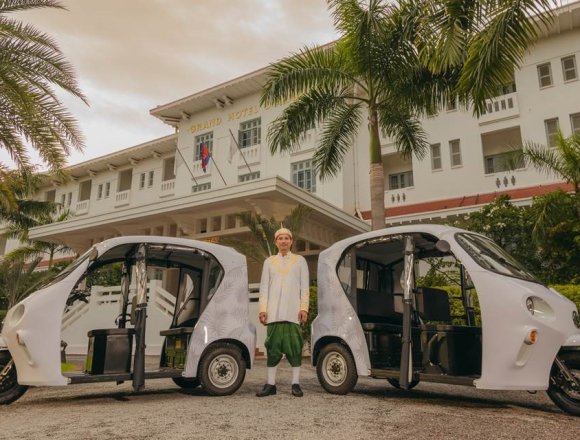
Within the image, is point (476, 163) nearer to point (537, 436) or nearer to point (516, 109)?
point (516, 109)

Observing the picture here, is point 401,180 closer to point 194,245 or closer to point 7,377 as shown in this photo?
point 194,245

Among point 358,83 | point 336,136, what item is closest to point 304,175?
point 336,136

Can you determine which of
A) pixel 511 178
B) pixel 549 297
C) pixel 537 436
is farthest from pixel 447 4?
pixel 511 178

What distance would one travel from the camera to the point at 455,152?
19766 millimetres

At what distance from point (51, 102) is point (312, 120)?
6.51 metres

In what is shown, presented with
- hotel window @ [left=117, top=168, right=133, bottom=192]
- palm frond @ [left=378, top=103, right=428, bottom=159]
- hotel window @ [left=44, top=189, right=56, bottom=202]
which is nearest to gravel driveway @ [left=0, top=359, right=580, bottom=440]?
palm frond @ [left=378, top=103, right=428, bottom=159]

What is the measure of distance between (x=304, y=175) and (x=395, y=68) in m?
10.7

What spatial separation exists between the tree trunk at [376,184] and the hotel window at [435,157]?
821 cm

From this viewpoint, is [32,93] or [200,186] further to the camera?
[200,186]

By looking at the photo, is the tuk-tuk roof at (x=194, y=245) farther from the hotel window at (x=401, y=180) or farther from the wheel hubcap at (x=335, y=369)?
the hotel window at (x=401, y=180)

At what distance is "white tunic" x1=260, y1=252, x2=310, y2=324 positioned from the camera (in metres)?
5.91

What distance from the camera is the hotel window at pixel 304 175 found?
21.5m

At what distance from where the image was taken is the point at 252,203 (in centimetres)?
1484

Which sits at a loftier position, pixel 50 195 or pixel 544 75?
pixel 544 75
